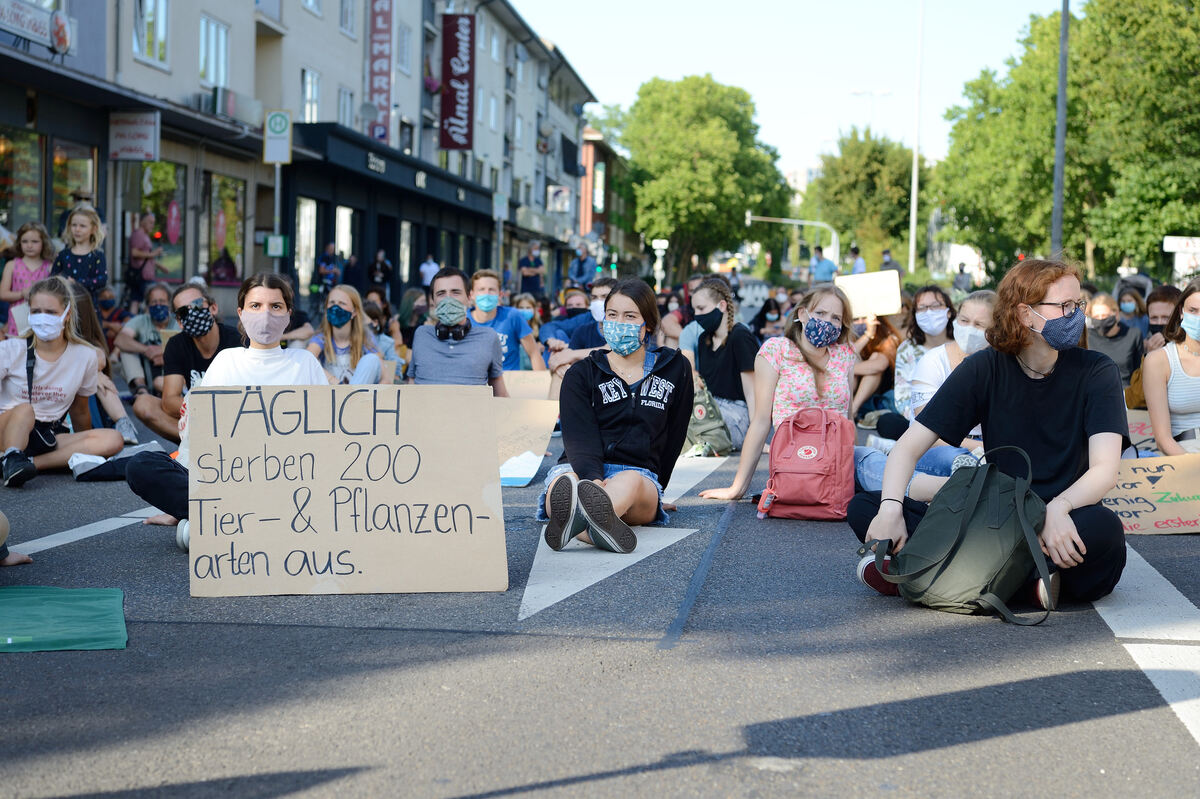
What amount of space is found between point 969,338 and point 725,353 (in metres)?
3.07

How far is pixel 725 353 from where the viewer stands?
38.4 feet

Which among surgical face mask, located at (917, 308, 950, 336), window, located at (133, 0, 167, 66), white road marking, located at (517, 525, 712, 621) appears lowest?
white road marking, located at (517, 525, 712, 621)

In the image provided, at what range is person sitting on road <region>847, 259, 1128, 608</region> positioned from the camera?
5352 mm

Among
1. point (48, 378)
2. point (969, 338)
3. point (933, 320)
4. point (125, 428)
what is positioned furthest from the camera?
point (125, 428)

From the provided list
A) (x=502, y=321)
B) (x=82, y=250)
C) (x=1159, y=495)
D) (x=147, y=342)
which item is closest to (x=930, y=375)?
(x=1159, y=495)

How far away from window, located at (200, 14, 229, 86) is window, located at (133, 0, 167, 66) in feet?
5.97

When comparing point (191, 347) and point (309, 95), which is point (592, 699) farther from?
point (309, 95)

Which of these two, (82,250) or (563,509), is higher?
(82,250)

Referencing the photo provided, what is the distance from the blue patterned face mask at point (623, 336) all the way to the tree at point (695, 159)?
78.2 meters

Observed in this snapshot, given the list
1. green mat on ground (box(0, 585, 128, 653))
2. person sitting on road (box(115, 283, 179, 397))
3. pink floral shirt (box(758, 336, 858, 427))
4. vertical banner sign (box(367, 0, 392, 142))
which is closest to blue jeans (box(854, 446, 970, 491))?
pink floral shirt (box(758, 336, 858, 427))

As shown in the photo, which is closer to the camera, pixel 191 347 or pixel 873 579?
pixel 873 579

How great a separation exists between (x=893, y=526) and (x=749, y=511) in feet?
9.68

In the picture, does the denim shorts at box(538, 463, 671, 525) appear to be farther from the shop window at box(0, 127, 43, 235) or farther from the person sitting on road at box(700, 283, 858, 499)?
the shop window at box(0, 127, 43, 235)

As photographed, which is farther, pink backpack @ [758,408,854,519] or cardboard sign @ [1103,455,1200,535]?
pink backpack @ [758,408,854,519]
